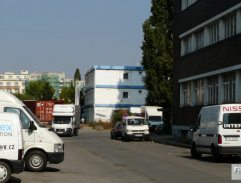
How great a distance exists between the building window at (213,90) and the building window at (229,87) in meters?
1.92

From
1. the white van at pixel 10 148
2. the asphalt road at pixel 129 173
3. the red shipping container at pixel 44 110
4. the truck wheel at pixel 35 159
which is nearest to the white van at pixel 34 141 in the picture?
→ the truck wheel at pixel 35 159

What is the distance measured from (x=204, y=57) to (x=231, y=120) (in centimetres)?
2052

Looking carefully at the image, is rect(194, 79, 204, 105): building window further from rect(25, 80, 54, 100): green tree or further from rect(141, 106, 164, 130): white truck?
rect(25, 80, 54, 100): green tree

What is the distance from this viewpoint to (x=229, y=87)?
38.6 metres

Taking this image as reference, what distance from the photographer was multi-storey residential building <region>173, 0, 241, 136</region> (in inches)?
1476

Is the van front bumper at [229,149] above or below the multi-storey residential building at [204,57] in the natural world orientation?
below

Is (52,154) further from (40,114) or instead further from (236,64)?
(40,114)

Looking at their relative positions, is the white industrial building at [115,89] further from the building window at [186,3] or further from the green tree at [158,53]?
the building window at [186,3]

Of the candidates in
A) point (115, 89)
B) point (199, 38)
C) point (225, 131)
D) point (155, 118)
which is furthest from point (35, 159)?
point (115, 89)

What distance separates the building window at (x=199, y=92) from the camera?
4494cm

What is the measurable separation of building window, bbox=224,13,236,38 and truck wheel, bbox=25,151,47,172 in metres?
22.0

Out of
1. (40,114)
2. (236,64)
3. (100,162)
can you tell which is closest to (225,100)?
(236,64)

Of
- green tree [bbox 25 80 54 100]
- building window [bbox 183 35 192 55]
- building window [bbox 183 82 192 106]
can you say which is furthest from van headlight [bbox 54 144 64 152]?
green tree [bbox 25 80 54 100]

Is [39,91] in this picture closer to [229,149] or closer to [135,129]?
[135,129]
